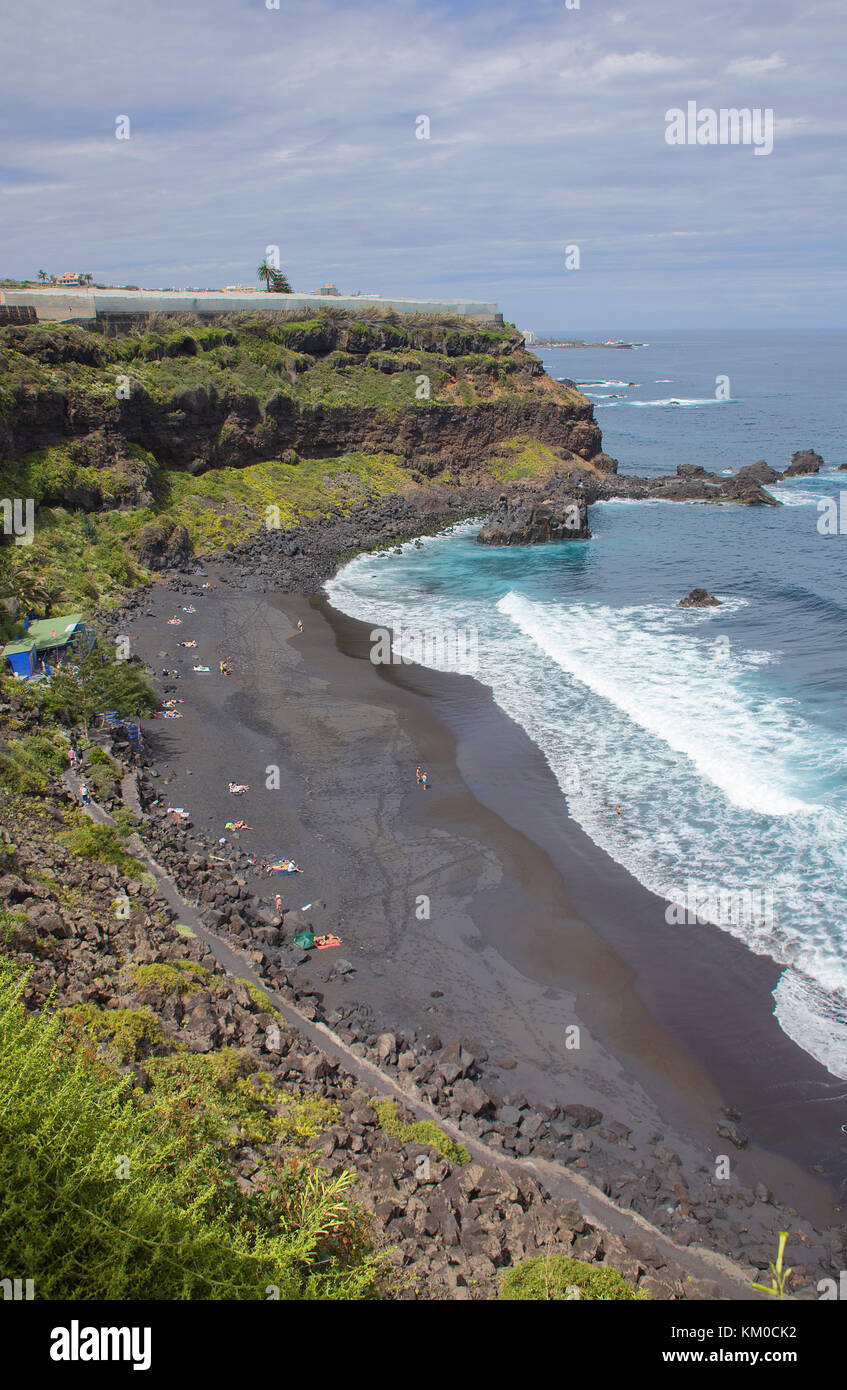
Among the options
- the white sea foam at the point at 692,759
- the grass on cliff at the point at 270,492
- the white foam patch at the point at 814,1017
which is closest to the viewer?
the white foam patch at the point at 814,1017

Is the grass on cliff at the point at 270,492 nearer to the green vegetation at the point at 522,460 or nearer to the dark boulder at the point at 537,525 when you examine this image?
the green vegetation at the point at 522,460

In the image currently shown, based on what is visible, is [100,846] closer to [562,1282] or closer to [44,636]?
[44,636]

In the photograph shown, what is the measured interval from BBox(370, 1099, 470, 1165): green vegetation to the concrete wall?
204 feet

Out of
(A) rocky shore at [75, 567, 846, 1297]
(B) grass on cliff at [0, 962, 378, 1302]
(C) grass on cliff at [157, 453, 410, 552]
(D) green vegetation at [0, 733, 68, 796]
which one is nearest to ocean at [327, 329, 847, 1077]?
(A) rocky shore at [75, 567, 846, 1297]

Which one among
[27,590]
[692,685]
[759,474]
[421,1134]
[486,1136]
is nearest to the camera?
[421,1134]

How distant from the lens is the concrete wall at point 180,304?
62438 millimetres

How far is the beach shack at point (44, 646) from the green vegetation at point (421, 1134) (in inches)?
752

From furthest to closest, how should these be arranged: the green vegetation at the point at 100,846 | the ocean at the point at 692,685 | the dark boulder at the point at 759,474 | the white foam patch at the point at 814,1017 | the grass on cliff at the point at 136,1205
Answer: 1. the dark boulder at the point at 759,474
2. the ocean at the point at 692,685
3. the green vegetation at the point at 100,846
4. the white foam patch at the point at 814,1017
5. the grass on cliff at the point at 136,1205

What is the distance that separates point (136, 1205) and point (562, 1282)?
226 inches

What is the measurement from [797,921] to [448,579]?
3648 cm

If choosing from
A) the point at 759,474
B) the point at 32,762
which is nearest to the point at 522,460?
the point at 759,474

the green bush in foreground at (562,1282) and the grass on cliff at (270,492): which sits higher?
the grass on cliff at (270,492)

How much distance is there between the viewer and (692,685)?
34531 millimetres

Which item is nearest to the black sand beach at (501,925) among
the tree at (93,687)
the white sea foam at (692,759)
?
the white sea foam at (692,759)
